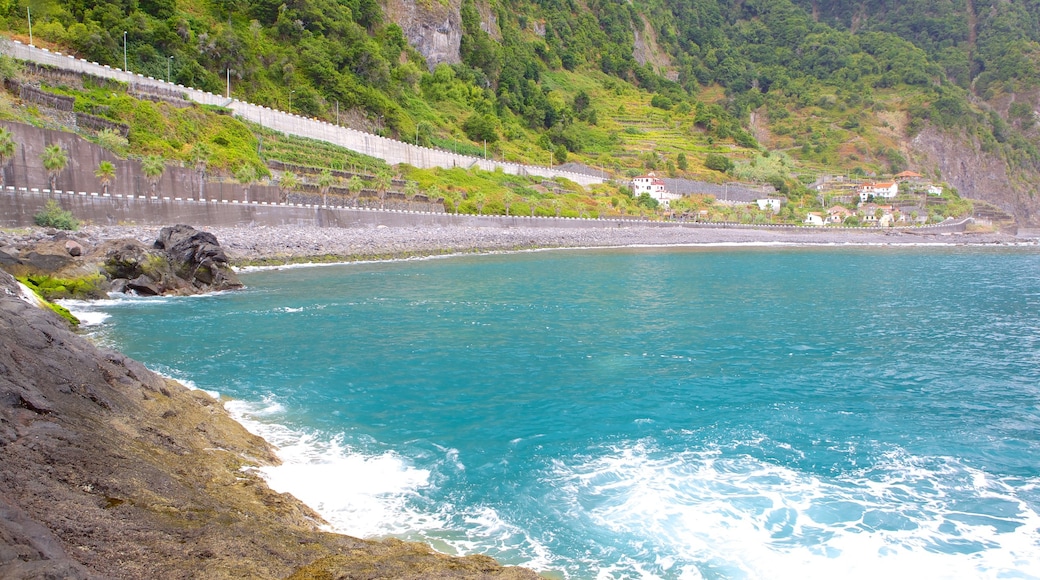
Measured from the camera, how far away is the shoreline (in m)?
47.6

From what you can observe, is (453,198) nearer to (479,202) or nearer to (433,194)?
(479,202)

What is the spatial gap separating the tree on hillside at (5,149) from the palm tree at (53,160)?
1.87 metres

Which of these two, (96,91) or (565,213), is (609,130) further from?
(96,91)

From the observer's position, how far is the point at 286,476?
10.7 m

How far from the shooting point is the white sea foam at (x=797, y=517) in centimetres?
864

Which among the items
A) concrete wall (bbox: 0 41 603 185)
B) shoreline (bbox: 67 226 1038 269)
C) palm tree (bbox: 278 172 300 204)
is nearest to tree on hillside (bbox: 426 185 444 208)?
shoreline (bbox: 67 226 1038 269)

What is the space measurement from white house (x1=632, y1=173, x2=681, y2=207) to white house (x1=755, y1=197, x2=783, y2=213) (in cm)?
2064

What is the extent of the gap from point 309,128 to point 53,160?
39972 millimetres

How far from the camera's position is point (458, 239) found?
66938 mm

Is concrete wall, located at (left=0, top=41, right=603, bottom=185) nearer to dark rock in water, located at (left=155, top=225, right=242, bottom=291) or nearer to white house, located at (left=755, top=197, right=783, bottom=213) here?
dark rock in water, located at (left=155, top=225, right=242, bottom=291)

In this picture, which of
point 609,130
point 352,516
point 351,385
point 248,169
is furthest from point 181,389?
point 609,130

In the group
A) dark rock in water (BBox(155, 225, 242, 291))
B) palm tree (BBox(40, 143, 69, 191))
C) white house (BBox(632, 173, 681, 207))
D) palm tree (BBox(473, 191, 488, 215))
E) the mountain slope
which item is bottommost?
dark rock in water (BBox(155, 225, 242, 291))

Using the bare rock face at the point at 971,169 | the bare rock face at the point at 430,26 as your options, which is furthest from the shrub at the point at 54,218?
the bare rock face at the point at 971,169

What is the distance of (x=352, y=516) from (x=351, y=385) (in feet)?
25.1
